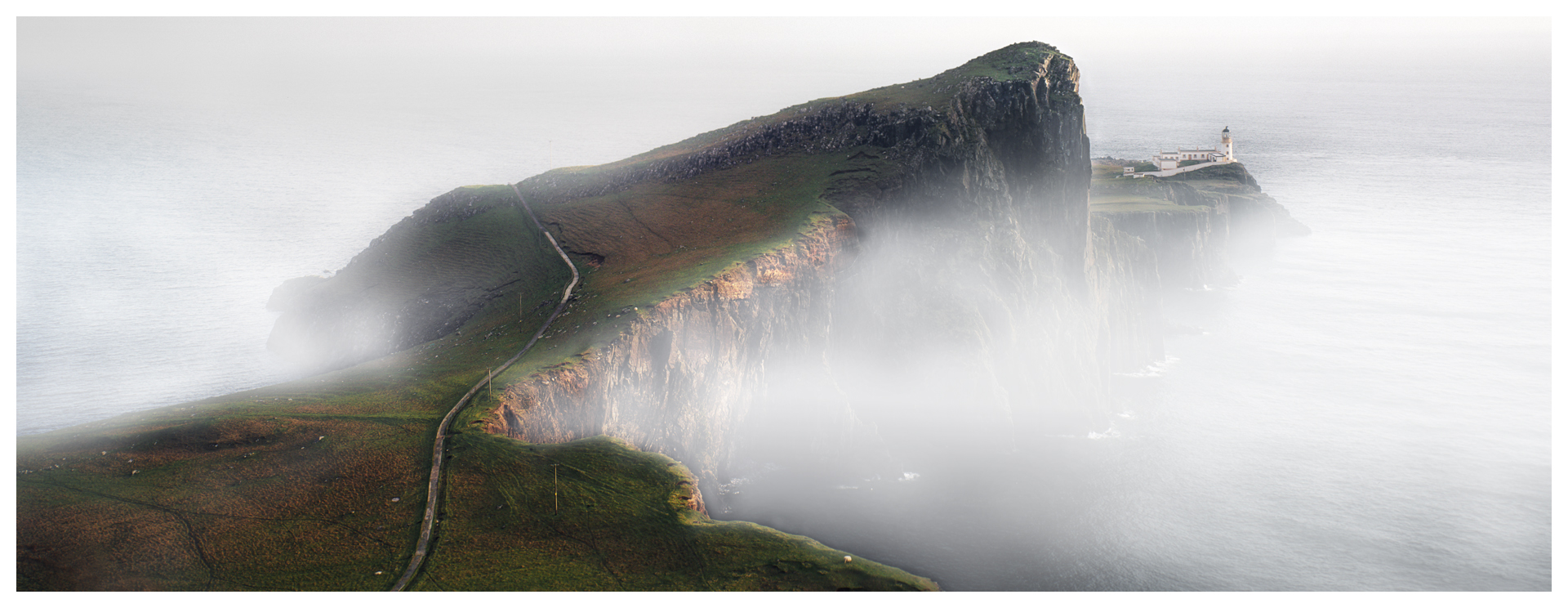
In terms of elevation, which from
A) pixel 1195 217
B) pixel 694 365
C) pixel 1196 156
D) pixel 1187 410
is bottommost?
pixel 1187 410

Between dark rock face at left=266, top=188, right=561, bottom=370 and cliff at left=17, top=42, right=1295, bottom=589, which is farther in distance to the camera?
dark rock face at left=266, top=188, right=561, bottom=370

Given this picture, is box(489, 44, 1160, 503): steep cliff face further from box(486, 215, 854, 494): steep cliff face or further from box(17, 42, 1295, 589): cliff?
box(17, 42, 1295, 589): cliff

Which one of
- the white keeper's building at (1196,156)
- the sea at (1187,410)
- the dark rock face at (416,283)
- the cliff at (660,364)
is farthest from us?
the white keeper's building at (1196,156)

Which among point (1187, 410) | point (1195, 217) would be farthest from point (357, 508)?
point (1195, 217)

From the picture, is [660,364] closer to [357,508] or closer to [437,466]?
[437,466]

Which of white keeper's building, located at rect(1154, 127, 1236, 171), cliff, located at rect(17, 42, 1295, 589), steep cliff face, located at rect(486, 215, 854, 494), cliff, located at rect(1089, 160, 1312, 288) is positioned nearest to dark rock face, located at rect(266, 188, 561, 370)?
cliff, located at rect(17, 42, 1295, 589)

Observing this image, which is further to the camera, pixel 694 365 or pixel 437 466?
pixel 694 365

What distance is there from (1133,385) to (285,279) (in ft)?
353

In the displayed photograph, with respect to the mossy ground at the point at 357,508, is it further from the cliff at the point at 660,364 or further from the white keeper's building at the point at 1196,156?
the white keeper's building at the point at 1196,156

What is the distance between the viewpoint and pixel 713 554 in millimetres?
→ 43125

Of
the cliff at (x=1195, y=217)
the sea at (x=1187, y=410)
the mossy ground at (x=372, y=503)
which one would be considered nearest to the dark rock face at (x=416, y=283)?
the sea at (x=1187, y=410)

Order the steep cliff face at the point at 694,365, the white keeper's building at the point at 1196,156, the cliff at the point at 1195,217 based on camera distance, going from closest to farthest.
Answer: the steep cliff face at the point at 694,365, the cliff at the point at 1195,217, the white keeper's building at the point at 1196,156

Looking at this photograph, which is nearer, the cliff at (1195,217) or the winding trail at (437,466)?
the winding trail at (437,466)

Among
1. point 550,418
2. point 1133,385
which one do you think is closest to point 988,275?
point 1133,385
